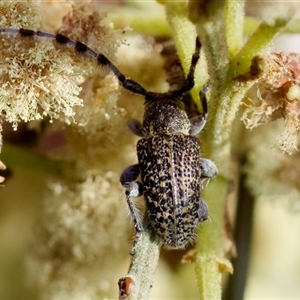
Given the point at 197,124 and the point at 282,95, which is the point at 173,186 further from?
the point at 282,95

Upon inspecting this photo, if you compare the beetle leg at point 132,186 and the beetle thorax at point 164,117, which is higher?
the beetle thorax at point 164,117

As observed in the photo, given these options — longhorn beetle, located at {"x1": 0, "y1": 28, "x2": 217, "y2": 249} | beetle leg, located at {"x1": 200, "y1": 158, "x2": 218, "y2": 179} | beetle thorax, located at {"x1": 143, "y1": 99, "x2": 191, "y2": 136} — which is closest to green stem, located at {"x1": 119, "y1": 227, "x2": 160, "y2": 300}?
longhorn beetle, located at {"x1": 0, "y1": 28, "x2": 217, "y2": 249}

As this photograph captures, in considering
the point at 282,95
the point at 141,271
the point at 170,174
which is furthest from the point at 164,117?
the point at 141,271

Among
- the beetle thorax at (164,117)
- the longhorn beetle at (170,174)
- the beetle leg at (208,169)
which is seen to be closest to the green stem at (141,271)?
the longhorn beetle at (170,174)

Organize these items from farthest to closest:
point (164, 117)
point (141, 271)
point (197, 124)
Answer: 1. point (164, 117)
2. point (197, 124)
3. point (141, 271)

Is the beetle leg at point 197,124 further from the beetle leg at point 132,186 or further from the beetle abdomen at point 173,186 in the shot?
the beetle leg at point 132,186

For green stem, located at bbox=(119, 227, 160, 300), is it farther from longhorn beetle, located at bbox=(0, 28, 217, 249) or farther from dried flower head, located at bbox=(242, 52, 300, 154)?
dried flower head, located at bbox=(242, 52, 300, 154)

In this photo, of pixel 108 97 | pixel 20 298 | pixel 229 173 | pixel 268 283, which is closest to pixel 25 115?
pixel 108 97
